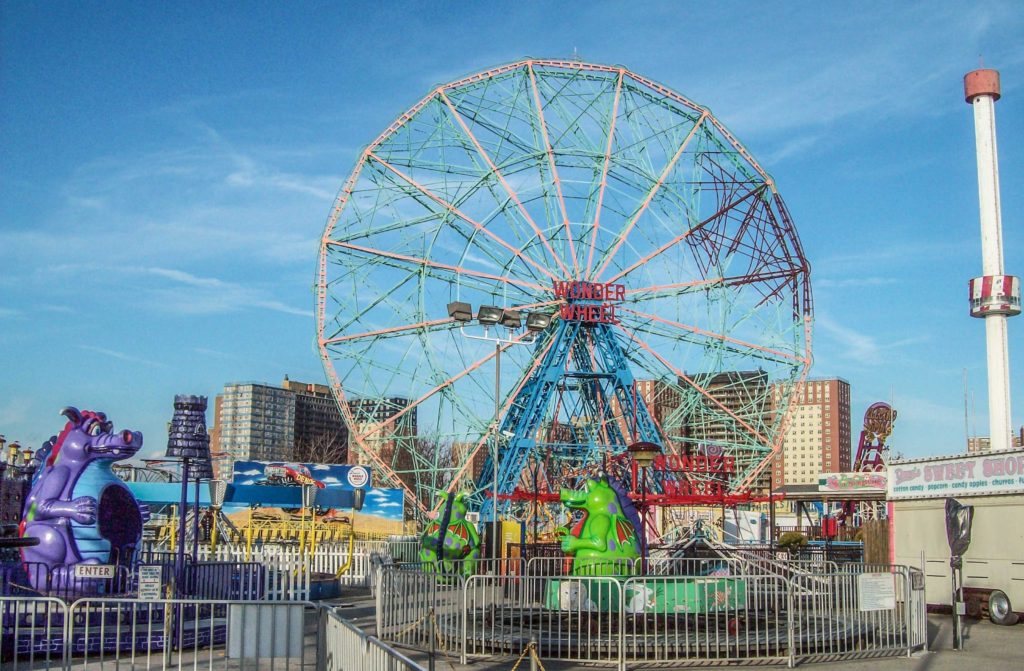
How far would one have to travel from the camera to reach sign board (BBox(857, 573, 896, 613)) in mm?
15906

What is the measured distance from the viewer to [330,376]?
121 feet

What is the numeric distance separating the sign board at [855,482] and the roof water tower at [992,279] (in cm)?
628

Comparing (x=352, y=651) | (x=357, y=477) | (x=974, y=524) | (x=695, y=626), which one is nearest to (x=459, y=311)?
(x=695, y=626)

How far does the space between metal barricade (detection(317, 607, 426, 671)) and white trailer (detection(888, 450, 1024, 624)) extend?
40.6 ft

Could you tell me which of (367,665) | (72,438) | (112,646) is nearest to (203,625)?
(112,646)

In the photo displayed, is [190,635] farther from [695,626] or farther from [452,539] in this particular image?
[452,539]

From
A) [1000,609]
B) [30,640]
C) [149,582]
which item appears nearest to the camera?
[149,582]

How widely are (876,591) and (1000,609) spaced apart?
6798 mm

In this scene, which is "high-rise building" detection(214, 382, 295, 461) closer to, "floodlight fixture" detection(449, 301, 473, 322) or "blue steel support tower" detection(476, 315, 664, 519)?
"blue steel support tower" detection(476, 315, 664, 519)

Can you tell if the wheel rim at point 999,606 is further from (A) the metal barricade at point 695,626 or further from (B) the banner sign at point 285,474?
(B) the banner sign at point 285,474

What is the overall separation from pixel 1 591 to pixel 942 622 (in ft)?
57.8

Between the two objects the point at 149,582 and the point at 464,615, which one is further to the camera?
the point at 464,615

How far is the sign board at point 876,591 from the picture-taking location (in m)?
15.9

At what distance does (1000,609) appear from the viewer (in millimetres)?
21172
